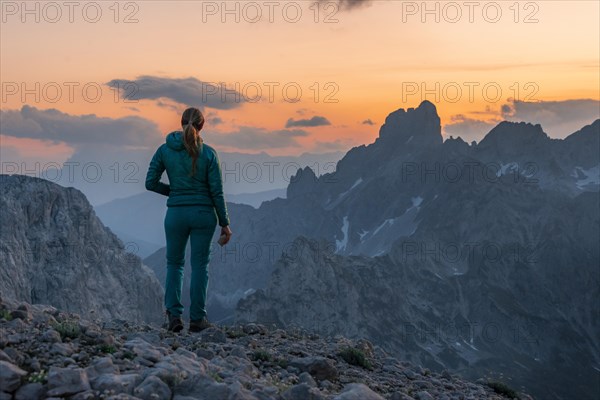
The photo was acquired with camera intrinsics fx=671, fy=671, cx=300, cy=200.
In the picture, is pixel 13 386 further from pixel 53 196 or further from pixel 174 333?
pixel 53 196

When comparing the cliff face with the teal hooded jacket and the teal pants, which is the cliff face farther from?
the teal hooded jacket

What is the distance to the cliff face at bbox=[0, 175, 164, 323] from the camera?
14975cm

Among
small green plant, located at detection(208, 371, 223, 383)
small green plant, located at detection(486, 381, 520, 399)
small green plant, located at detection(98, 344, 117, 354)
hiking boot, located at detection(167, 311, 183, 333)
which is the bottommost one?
small green plant, located at detection(486, 381, 520, 399)

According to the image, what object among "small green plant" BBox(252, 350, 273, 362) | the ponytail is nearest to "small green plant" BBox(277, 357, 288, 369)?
"small green plant" BBox(252, 350, 273, 362)

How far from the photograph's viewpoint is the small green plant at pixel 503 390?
1778 cm

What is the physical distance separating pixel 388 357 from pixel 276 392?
8.57m

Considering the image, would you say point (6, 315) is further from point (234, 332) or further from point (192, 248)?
point (234, 332)

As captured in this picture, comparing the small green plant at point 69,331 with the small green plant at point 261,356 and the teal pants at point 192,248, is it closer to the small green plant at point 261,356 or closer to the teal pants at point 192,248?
the small green plant at point 261,356

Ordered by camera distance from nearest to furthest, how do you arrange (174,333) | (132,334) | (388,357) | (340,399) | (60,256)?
(340,399) < (132,334) < (174,333) < (388,357) < (60,256)

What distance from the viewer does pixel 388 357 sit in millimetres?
17734

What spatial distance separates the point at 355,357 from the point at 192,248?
14.9ft


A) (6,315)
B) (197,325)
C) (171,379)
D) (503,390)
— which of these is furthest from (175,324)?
(503,390)

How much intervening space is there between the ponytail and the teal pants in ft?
3.14

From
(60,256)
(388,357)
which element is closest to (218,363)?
(388,357)
